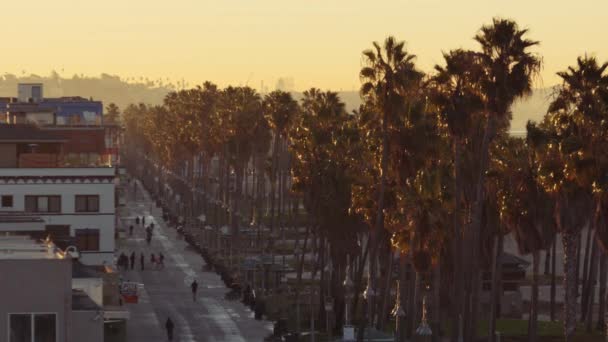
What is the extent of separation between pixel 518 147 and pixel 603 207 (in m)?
10.2

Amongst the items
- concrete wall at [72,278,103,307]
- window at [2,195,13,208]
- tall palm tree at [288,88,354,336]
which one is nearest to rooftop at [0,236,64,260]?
concrete wall at [72,278,103,307]

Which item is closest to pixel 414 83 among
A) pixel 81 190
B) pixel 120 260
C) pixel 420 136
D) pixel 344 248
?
pixel 420 136

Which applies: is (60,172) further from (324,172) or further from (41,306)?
(41,306)

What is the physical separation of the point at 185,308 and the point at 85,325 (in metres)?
58.8

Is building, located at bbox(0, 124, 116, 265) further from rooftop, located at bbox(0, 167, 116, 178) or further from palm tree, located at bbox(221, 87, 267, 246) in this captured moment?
palm tree, located at bbox(221, 87, 267, 246)

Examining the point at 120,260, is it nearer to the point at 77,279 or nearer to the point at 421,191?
→ the point at 421,191

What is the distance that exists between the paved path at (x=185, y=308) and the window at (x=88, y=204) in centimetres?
675

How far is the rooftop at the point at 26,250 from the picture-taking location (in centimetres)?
4953

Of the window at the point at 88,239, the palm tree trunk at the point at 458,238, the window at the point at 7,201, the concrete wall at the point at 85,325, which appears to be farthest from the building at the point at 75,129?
the concrete wall at the point at 85,325

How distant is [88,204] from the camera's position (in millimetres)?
100938

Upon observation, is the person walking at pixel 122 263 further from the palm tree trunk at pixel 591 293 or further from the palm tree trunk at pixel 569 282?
the palm tree trunk at pixel 569 282

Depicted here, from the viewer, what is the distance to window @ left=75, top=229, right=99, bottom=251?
10012 centimetres

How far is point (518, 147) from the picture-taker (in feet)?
240

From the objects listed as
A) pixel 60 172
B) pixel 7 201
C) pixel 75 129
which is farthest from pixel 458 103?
pixel 75 129
